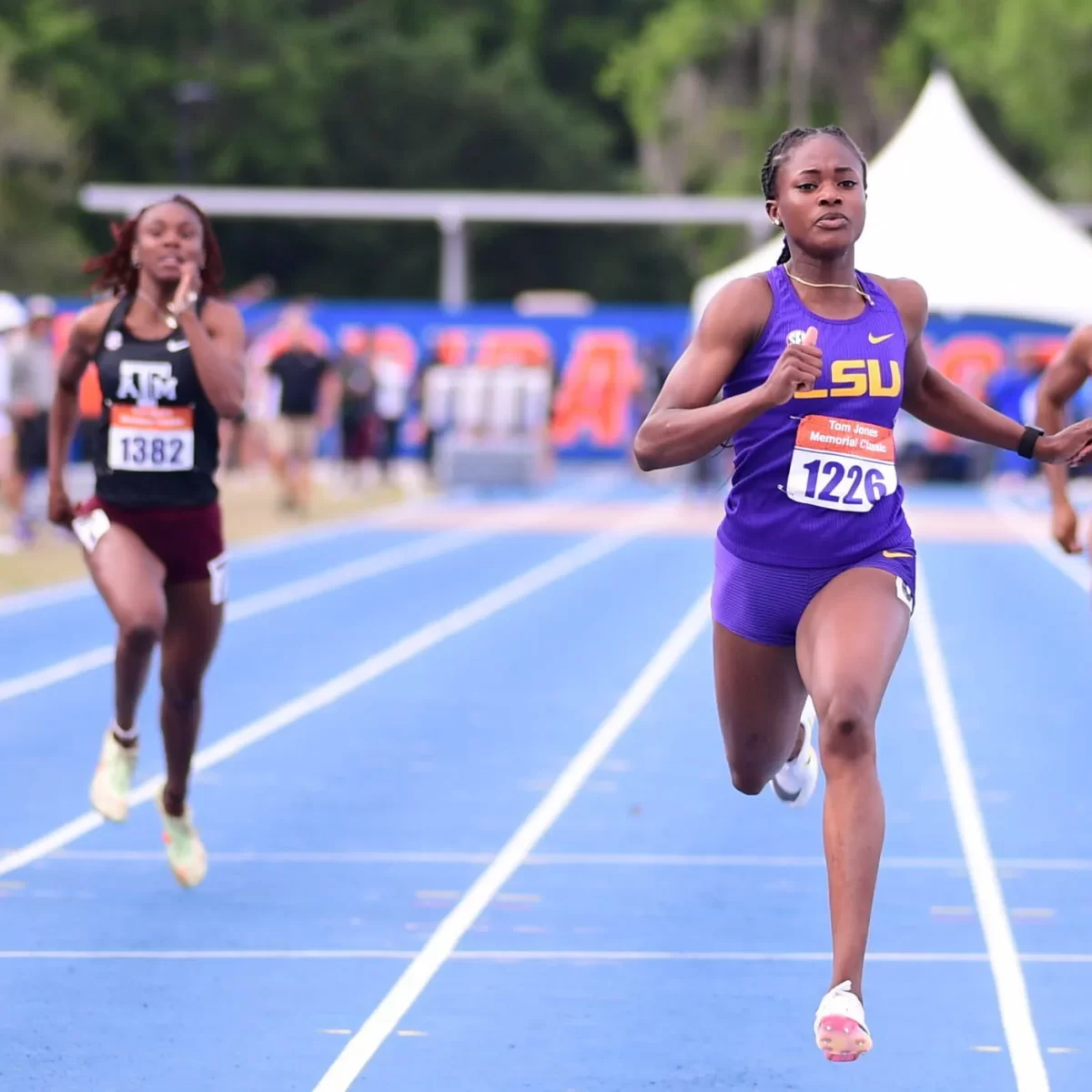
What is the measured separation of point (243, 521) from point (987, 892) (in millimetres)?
19147

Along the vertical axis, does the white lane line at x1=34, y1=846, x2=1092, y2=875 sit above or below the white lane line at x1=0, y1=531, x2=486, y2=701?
above

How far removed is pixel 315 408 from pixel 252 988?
1972cm

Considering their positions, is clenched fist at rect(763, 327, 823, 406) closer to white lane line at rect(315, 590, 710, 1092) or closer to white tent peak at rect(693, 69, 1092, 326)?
white lane line at rect(315, 590, 710, 1092)

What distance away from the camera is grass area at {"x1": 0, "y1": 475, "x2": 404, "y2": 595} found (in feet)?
63.9

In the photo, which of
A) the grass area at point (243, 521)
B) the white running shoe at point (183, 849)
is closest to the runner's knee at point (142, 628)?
the white running shoe at point (183, 849)

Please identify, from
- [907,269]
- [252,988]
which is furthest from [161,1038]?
[907,269]

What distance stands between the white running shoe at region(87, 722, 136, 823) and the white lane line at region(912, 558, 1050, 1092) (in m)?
2.54

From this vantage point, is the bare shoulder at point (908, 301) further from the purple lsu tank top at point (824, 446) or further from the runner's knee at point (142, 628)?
the runner's knee at point (142, 628)

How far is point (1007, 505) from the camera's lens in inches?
1233

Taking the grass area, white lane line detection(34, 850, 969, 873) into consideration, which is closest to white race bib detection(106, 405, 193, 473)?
white lane line detection(34, 850, 969, 873)

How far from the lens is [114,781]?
760 centimetres

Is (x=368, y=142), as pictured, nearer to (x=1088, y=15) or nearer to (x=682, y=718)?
(x=1088, y=15)

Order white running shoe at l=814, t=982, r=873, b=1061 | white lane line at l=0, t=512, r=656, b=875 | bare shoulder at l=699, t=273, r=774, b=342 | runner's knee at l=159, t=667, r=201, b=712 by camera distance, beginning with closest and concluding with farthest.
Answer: white running shoe at l=814, t=982, r=873, b=1061 → bare shoulder at l=699, t=273, r=774, b=342 → runner's knee at l=159, t=667, r=201, b=712 → white lane line at l=0, t=512, r=656, b=875

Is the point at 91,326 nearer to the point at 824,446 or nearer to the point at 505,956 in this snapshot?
the point at 505,956
